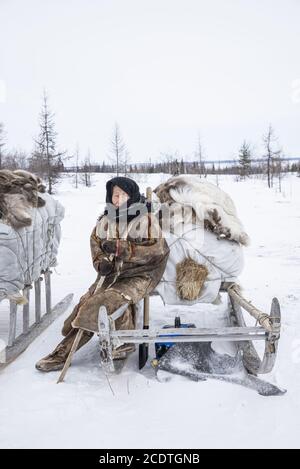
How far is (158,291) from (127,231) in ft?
2.43

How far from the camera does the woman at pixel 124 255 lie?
375 cm

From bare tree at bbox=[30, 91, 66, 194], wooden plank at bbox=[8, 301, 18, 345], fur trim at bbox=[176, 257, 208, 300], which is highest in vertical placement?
bare tree at bbox=[30, 91, 66, 194]

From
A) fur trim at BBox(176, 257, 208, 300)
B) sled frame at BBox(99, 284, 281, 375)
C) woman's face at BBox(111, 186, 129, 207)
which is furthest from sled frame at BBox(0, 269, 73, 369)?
fur trim at BBox(176, 257, 208, 300)

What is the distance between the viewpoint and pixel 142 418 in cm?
294

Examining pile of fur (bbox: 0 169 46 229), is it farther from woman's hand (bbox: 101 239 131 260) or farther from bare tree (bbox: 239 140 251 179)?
bare tree (bbox: 239 140 251 179)

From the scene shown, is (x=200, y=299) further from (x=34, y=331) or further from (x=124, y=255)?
(x=34, y=331)

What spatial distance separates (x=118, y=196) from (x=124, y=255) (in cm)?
57

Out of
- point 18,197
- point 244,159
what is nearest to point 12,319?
point 18,197

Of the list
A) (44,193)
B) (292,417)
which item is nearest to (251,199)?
(44,193)

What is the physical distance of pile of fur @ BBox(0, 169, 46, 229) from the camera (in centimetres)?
418

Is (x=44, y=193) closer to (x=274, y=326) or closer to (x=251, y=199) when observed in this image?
(x=274, y=326)

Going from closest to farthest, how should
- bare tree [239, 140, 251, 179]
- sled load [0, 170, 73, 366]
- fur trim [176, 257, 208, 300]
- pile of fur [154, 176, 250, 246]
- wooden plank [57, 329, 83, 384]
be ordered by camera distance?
wooden plank [57, 329, 83, 384] < sled load [0, 170, 73, 366] < fur trim [176, 257, 208, 300] < pile of fur [154, 176, 250, 246] < bare tree [239, 140, 251, 179]

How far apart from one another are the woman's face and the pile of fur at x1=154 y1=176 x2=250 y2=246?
0.71 meters

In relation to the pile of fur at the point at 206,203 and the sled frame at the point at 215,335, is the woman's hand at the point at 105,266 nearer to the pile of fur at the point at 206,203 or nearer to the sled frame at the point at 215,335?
the sled frame at the point at 215,335
